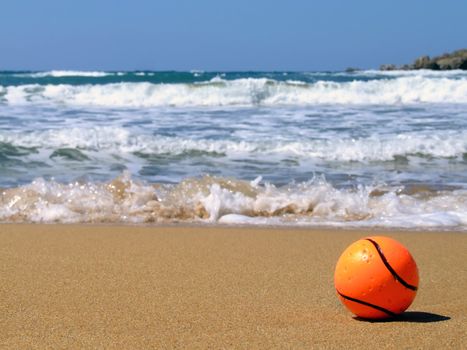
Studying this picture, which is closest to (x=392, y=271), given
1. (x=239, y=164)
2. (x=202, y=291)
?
(x=202, y=291)

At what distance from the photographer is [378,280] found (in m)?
2.97

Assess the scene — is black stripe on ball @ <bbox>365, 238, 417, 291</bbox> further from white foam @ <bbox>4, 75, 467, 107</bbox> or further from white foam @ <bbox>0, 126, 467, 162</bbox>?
white foam @ <bbox>4, 75, 467, 107</bbox>

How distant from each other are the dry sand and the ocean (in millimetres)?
942

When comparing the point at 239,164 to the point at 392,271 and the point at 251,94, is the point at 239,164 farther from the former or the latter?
the point at 251,94

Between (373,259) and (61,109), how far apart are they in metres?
16.9

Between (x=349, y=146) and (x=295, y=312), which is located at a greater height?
(x=295, y=312)

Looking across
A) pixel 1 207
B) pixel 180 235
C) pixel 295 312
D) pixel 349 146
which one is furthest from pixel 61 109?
pixel 295 312

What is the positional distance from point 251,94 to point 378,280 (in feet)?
66.6

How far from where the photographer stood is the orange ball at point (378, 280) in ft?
9.78

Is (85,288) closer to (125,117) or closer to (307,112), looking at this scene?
(125,117)

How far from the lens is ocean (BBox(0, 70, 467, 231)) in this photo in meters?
6.84

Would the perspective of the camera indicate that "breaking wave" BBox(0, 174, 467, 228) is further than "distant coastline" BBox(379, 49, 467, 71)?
No

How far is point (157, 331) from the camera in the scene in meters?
3.00

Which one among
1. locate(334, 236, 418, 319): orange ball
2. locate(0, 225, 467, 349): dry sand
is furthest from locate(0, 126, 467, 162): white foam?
locate(334, 236, 418, 319): orange ball
